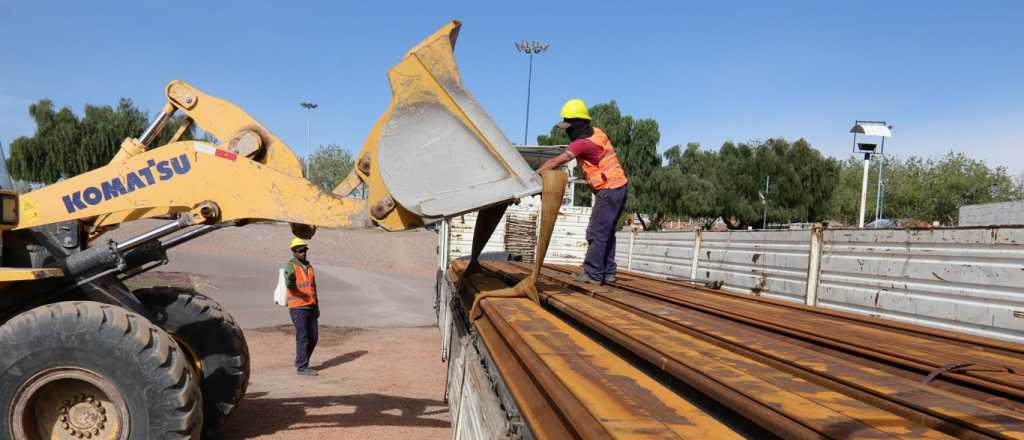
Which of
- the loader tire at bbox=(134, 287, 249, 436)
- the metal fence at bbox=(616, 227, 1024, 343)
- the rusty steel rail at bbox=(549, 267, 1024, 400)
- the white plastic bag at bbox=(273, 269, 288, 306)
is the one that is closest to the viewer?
the rusty steel rail at bbox=(549, 267, 1024, 400)

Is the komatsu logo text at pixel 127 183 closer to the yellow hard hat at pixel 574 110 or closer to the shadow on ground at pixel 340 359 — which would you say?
the yellow hard hat at pixel 574 110

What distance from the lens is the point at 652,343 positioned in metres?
2.93

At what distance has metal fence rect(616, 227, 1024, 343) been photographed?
14.0 feet

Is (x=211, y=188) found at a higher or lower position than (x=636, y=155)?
lower

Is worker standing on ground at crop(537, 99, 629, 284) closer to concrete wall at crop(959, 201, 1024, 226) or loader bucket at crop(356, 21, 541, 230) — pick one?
loader bucket at crop(356, 21, 541, 230)

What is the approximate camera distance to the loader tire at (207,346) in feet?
21.2

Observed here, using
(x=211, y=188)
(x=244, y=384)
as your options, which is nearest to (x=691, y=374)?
(x=211, y=188)

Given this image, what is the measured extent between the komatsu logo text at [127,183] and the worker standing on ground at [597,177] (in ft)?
9.92

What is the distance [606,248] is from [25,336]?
4418 millimetres

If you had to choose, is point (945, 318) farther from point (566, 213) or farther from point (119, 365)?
point (566, 213)

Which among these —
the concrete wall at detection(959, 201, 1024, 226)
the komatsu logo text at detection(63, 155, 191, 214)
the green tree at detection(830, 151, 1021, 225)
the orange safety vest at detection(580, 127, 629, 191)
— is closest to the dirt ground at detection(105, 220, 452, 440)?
the komatsu logo text at detection(63, 155, 191, 214)

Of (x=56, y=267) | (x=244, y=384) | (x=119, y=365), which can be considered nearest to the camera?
(x=119, y=365)

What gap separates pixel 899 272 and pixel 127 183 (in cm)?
588

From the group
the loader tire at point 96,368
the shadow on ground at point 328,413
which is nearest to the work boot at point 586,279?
the shadow on ground at point 328,413
